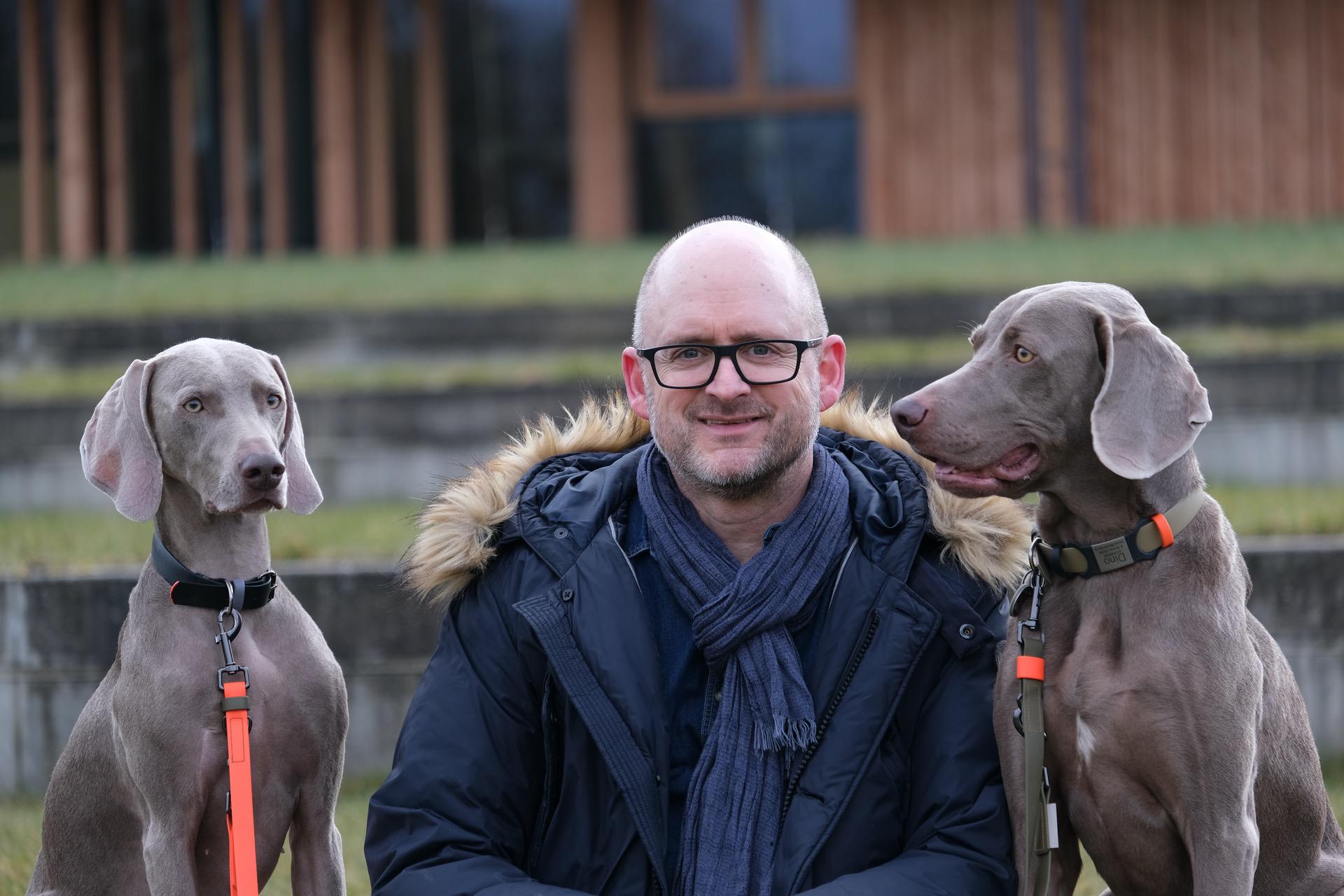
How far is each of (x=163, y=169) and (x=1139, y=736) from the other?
15350 millimetres

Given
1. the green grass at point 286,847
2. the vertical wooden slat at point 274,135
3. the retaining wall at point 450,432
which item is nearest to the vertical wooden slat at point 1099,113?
the vertical wooden slat at point 274,135

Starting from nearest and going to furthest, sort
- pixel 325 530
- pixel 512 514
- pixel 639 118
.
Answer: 1. pixel 512 514
2. pixel 325 530
3. pixel 639 118

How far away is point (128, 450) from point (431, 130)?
13513 mm

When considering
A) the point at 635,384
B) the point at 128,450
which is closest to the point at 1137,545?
the point at 635,384

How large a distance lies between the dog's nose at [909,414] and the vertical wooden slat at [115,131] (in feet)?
47.5

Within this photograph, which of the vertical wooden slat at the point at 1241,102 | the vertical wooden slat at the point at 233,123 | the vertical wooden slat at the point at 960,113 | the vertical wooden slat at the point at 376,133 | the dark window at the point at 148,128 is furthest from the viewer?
the dark window at the point at 148,128

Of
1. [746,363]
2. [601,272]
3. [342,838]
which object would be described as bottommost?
[342,838]

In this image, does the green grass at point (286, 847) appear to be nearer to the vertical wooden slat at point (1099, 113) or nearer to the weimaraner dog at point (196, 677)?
the weimaraner dog at point (196, 677)

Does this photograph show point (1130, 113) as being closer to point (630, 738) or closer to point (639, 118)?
point (639, 118)

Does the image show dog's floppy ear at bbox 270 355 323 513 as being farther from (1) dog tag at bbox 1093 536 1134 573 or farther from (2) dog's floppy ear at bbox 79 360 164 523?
(1) dog tag at bbox 1093 536 1134 573

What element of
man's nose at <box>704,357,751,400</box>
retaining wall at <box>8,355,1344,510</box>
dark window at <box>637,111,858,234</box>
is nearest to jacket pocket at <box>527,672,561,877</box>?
man's nose at <box>704,357,751,400</box>

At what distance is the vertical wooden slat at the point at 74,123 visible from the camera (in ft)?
51.9

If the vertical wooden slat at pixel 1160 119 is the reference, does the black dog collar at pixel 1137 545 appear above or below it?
below

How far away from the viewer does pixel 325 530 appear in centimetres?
620
